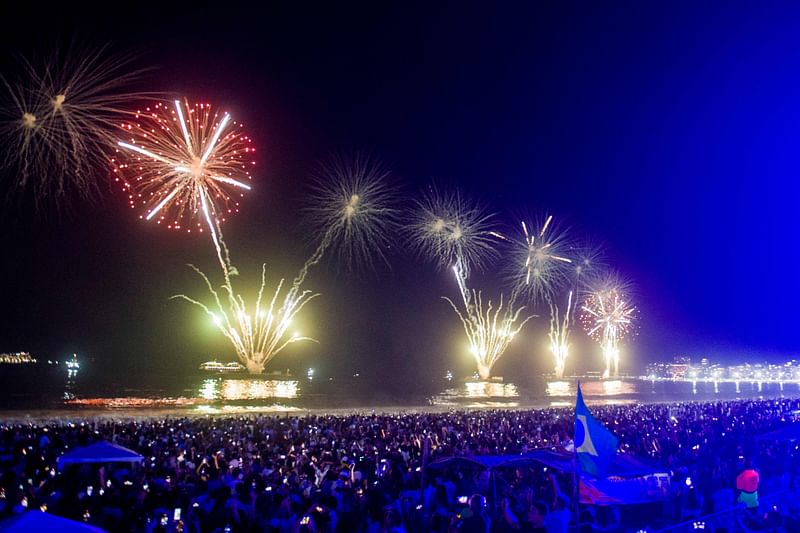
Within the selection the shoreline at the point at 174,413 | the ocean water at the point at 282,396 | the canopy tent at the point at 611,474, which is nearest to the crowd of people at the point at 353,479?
the canopy tent at the point at 611,474

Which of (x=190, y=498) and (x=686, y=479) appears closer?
(x=190, y=498)

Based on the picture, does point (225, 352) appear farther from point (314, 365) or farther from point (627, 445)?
point (627, 445)

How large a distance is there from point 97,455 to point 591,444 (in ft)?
29.7

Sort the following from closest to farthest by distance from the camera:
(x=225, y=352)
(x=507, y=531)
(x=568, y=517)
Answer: (x=507, y=531), (x=568, y=517), (x=225, y=352)

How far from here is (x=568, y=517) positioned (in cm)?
970

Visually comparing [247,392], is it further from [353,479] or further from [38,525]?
[38,525]

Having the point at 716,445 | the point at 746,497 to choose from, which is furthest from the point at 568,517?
the point at 716,445

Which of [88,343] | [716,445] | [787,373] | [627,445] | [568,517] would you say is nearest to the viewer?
[568,517]

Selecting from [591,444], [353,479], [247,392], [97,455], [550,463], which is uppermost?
[591,444]

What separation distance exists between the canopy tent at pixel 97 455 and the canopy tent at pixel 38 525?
6748mm

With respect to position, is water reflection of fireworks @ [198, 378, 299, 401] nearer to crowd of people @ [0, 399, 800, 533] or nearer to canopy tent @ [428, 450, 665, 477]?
crowd of people @ [0, 399, 800, 533]

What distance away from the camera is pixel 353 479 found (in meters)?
12.0

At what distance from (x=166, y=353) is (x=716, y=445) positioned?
150054 mm

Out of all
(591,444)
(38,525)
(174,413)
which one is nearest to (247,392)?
(174,413)
